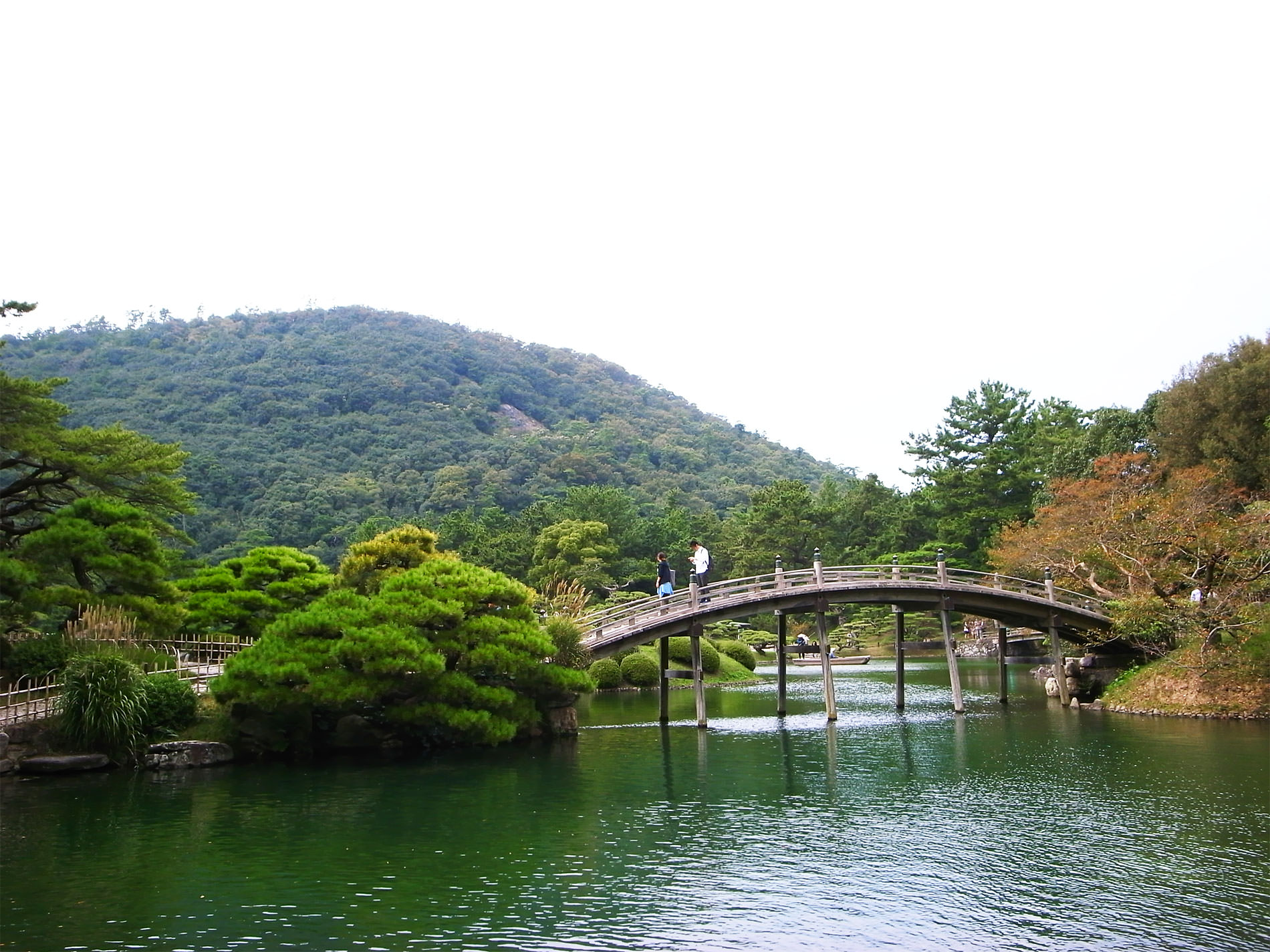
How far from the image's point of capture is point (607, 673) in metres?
41.3

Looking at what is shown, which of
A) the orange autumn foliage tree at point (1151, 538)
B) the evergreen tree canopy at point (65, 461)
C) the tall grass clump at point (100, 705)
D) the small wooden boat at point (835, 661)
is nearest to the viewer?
the tall grass clump at point (100, 705)

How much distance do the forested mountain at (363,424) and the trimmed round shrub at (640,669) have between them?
37.0 m

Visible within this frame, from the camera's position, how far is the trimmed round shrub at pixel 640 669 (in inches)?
1638

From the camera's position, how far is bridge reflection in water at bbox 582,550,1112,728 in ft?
92.3

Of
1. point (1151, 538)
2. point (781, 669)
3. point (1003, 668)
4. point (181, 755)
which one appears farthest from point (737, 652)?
point (181, 755)

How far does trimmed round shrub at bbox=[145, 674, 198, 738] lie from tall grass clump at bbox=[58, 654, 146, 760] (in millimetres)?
388

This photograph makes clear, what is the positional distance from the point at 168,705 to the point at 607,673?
68.7ft

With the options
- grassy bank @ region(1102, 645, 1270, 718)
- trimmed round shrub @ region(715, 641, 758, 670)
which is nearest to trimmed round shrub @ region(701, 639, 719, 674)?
trimmed round shrub @ region(715, 641, 758, 670)

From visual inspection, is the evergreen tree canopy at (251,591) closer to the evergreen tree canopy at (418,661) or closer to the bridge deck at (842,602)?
the evergreen tree canopy at (418,661)

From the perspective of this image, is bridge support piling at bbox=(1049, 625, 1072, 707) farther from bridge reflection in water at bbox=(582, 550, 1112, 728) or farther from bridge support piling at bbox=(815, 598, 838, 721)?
bridge support piling at bbox=(815, 598, 838, 721)

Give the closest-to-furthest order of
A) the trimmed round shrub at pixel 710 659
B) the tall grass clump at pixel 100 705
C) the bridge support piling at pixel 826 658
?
the tall grass clump at pixel 100 705 < the bridge support piling at pixel 826 658 < the trimmed round shrub at pixel 710 659

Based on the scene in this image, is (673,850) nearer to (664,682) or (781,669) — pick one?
(664,682)

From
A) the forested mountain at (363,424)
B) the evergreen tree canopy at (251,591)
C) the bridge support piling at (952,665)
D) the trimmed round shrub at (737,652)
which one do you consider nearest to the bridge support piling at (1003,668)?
the bridge support piling at (952,665)

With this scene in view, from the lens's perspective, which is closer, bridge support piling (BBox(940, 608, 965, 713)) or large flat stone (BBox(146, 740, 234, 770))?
large flat stone (BBox(146, 740, 234, 770))
